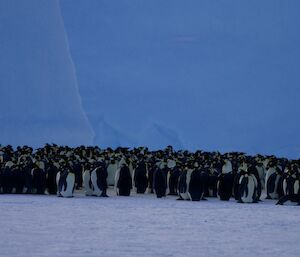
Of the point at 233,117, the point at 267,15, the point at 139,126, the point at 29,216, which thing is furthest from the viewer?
the point at 267,15

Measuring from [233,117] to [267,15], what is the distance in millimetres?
5097

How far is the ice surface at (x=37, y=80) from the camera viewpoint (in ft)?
98.5

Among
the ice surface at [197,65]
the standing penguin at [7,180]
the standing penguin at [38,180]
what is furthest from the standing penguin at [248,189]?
the ice surface at [197,65]

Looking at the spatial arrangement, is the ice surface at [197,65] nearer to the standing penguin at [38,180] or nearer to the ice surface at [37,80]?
the ice surface at [37,80]

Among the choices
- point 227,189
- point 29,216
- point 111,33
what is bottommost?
point 29,216

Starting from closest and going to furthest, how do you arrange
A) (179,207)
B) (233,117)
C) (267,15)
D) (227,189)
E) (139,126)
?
(179,207), (227,189), (139,126), (233,117), (267,15)

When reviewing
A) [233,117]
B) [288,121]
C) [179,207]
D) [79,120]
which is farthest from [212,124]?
[179,207]

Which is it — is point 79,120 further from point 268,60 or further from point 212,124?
point 268,60

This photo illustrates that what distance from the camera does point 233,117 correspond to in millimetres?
30672

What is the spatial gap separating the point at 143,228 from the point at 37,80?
25.3 meters

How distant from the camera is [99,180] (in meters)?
13.0

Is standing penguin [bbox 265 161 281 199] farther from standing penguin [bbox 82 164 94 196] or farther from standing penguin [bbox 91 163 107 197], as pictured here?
standing penguin [bbox 82 164 94 196]

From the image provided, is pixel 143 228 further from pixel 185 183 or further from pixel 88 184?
pixel 88 184

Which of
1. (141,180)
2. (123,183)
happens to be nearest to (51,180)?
(123,183)
